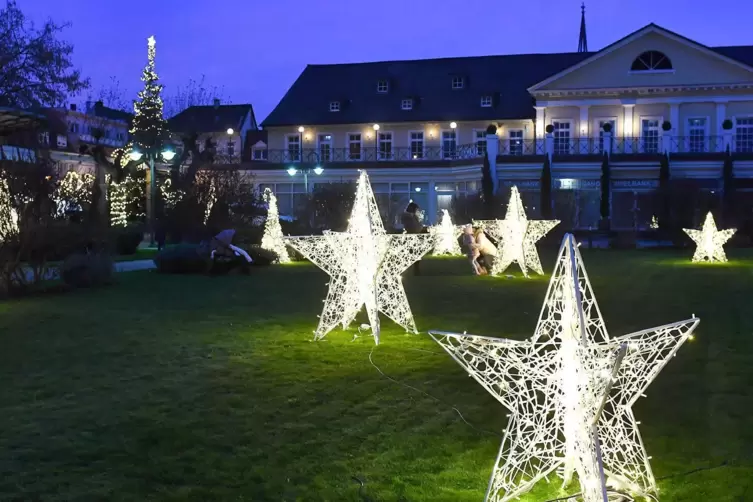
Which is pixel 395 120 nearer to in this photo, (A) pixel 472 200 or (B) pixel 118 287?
(A) pixel 472 200

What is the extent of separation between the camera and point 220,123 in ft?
193

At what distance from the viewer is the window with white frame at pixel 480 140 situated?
48031mm

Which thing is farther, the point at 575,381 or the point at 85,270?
the point at 85,270

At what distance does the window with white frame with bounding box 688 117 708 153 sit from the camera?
4428 centimetres

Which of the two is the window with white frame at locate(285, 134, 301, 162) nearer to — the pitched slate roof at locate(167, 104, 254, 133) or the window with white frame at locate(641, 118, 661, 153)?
the pitched slate roof at locate(167, 104, 254, 133)

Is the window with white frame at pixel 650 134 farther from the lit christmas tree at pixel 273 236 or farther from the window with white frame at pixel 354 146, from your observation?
the lit christmas tree at pixel 273 236

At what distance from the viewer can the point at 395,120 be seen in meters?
50.2

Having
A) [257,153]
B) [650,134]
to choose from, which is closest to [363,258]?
[650,134]

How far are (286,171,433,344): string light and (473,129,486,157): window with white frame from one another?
37495 mm

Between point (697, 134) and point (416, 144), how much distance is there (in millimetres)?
17006

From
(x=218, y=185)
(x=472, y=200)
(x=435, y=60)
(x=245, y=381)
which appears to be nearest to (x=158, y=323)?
(x=245, y=381)

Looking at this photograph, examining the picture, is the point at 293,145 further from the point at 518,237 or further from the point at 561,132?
the point at 518,237

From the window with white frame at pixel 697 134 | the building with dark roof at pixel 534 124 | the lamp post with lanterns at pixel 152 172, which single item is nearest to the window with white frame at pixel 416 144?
the building with dark roof at pixel 534 124

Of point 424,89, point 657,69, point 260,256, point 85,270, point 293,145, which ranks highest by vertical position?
point 424,89
